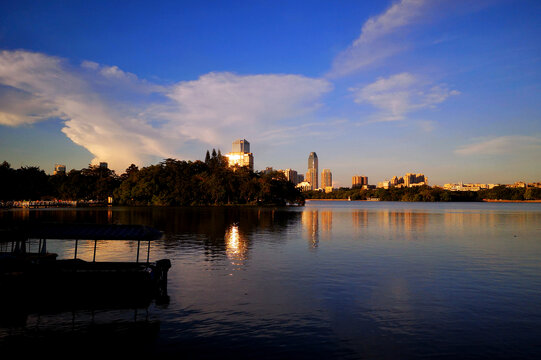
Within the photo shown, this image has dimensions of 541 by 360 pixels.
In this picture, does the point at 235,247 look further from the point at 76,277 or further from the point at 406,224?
the point at 406,224

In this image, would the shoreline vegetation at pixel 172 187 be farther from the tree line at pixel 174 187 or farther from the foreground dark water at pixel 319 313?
the foreground dark water at pixel 319 313

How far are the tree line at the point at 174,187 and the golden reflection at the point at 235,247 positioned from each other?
364 ft

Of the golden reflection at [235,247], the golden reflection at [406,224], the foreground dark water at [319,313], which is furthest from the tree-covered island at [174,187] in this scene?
the foreground dark water at [319,313]

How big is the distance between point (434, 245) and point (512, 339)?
2962 cm

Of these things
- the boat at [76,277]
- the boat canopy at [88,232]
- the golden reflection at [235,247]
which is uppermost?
the boat canopy at [88,232]

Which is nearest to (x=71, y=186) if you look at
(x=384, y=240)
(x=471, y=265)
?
(x=384, y=240)

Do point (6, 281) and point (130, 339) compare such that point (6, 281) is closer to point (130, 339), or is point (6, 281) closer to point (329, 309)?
point (130, 339)

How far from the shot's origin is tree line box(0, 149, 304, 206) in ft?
529

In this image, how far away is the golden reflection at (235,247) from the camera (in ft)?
109

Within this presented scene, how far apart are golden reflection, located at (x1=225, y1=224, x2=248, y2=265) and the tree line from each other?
Answer: 364 feet

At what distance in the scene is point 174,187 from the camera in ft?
547

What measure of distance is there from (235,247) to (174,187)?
132355 mm

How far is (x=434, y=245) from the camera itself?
43375 millimetres

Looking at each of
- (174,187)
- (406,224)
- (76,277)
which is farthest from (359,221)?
(174,187)
